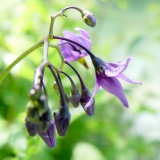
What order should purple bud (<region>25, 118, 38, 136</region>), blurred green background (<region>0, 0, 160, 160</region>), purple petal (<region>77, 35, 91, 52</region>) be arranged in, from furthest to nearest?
blurred green background (<region>0, 0, 160, 160</region>) < purple petal (<region>77, 35, 91, 52</region>) < purple bud (<region>25, 118, 38, 136</region>)

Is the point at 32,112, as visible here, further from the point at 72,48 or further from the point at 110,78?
the point at 72,48

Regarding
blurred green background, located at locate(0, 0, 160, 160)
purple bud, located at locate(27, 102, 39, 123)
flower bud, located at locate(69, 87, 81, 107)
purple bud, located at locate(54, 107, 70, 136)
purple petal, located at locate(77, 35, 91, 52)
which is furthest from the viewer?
blurred green background, located at locate(0, 0, 160, 160)

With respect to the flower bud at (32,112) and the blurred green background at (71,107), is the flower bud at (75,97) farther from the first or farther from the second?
the blurred green background at (71,107)

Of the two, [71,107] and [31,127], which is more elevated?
[31,127]

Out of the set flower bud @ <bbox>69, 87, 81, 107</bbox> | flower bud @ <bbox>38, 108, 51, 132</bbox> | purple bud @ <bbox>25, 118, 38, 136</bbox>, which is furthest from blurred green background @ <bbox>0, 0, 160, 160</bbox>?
flower bud @ <bbox>38, 108, 51, 132</bbox>

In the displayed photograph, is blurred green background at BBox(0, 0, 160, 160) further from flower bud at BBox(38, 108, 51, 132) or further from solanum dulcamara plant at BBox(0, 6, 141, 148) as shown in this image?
flower bud at BBox(38, 108, 51, 132)

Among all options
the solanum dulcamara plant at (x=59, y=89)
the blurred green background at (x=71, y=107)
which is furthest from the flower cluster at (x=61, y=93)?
the blurred green background at (x=71, y=107)

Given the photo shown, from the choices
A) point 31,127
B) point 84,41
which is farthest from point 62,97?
point 84,41
